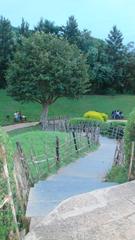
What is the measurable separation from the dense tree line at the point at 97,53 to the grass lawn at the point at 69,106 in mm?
3003

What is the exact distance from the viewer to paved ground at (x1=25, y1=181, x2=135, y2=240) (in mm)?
5172

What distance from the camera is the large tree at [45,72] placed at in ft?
120

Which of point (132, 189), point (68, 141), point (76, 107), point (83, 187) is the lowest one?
point (76, 107)

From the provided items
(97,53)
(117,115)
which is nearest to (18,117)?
(117,115)

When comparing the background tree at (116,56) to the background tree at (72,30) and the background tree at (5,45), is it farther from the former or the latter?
the background tree at (5,45)

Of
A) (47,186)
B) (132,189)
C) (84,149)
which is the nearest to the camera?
(132,189)

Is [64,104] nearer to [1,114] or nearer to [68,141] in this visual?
[1,114]

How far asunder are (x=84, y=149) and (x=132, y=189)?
14204 mm

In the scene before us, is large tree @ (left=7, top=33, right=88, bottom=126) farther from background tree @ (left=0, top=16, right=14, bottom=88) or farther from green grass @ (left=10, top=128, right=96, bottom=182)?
background tree @ (left=0, top=16, right=14, bottom=88)

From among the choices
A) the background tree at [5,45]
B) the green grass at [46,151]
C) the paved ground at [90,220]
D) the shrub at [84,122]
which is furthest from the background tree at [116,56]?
the paved ground at [90,220]

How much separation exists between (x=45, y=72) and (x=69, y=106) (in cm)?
963

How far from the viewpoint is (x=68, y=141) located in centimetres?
1831

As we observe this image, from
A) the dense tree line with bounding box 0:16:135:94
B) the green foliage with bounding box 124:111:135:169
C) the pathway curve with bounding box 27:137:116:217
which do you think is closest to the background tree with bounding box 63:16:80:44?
the dense tree line with bounding box 0:16:135:94

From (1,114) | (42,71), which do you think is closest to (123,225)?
(42,71)
